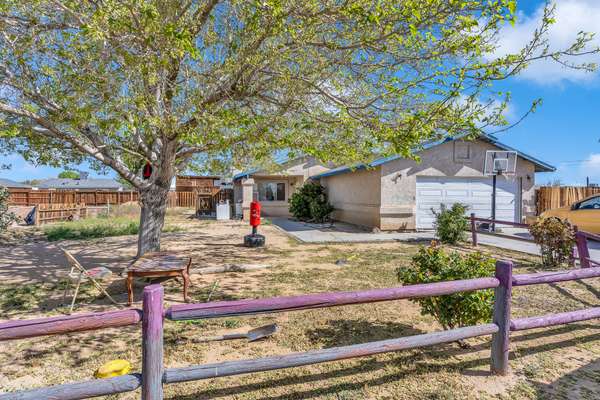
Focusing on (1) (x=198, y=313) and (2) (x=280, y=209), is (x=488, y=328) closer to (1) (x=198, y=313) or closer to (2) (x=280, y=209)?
(1) (x=198, y=313)

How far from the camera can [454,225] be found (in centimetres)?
1098

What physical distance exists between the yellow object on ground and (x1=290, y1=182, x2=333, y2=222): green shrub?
50.5ft

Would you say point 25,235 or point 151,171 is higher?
point 151,171

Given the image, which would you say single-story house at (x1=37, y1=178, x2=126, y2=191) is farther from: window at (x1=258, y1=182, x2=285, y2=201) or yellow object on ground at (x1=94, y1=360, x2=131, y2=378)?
yellow object on ground at (x1=94, y1=360, x2=131, y2=378)

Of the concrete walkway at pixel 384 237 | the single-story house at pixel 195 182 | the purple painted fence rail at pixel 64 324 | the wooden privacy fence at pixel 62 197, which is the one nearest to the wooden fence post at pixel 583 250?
the concrete walkway at pixel 384 237

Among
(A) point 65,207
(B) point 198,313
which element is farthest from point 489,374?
(A) point 65,207

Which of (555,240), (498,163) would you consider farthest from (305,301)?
(498,163)

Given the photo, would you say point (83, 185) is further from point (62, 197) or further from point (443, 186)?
point (443, 186)

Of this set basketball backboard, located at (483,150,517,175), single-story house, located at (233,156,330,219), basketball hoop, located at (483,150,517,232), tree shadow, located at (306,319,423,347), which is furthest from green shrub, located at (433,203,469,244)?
single-story house, located at (233,156,330,219)

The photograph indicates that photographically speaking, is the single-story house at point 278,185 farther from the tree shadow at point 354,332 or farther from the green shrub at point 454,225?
the tree shadow at point 354,332

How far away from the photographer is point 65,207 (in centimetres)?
2058

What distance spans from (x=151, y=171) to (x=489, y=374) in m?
7.21

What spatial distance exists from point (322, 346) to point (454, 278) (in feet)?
5.66

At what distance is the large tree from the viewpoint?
467 centimetres
